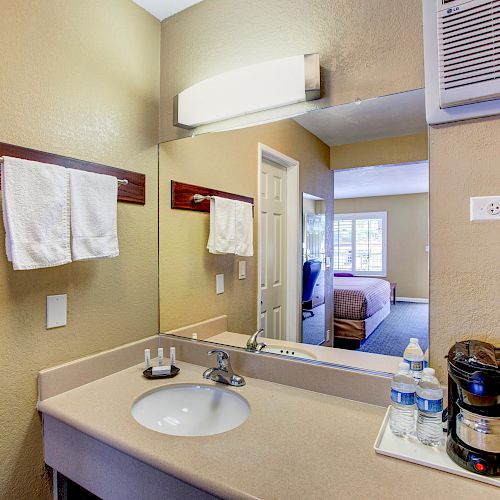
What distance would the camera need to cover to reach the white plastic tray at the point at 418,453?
799 millimetres

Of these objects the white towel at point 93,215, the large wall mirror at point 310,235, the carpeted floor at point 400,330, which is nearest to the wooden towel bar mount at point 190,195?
the large wall mirror at point 310,235

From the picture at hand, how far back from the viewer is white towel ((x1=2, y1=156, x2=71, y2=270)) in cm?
106

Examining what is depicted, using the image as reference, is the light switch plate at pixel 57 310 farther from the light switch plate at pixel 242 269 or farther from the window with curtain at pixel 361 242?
the window with curtain at pixel 361 242

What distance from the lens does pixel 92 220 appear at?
1280 millimetres

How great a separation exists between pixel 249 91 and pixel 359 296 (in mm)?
912

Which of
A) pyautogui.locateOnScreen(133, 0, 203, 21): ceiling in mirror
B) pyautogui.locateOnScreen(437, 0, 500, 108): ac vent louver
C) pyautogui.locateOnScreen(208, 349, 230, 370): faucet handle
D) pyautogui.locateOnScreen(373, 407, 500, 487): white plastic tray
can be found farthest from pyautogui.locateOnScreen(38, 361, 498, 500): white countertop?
pyautogui.locateOnScreen(133, 0, 203, 21): ceiling in mirror

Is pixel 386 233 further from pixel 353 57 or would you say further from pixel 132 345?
pixel 132 345

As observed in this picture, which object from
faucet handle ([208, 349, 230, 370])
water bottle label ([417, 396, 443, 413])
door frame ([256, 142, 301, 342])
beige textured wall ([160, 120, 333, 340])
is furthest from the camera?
→ beige textured wall ([160, 120, 333, 340])

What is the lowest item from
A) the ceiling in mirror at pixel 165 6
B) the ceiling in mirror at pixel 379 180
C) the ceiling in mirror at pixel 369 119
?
the ceiling in mirror at pixel 379 180

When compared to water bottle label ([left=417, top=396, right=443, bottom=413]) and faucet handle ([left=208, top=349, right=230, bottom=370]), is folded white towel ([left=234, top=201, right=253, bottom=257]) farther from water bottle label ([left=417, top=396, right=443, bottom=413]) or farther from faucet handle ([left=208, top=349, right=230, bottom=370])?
water bottle label ([left=417, top=396, right=443, bottom=413])

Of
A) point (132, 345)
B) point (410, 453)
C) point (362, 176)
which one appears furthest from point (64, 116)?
point (410, 453)

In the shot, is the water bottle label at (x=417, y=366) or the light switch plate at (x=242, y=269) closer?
the water bottle label at (x=417, y=366)

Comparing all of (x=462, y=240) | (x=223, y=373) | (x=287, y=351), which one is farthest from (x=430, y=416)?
(x=223, y=373)

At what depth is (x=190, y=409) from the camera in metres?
1.32
